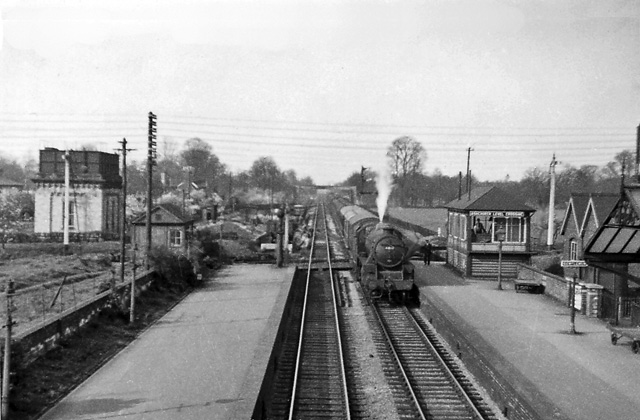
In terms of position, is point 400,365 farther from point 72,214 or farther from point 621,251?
point 72,214

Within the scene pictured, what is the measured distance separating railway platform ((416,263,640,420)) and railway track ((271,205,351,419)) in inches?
127

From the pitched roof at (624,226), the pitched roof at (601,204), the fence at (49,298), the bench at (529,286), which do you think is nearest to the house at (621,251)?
the pitched roof at (624,226)

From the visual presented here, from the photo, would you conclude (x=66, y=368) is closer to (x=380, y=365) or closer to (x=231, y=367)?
(x=231, y=367)

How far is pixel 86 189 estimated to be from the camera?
40.7 metres

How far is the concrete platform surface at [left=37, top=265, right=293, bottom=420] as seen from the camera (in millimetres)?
10633

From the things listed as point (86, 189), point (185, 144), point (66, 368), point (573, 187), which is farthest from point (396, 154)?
point (66, 368)

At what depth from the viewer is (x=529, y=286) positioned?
80.2 feet

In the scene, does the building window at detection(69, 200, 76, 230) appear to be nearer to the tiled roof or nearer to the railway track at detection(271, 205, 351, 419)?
the railway track at detection(271, 205, 351, 419)

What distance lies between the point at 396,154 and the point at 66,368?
53.6m

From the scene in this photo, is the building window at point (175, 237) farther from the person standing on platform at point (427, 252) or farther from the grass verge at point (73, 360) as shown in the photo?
the person standing on platform at point (427, 252)

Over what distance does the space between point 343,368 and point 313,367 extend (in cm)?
100

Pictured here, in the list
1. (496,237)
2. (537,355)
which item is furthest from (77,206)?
(537,355)

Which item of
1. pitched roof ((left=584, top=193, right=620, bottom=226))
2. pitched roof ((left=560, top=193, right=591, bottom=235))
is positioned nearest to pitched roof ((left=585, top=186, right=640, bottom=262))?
pitched roof ((left=584, top=193, right=620, bottom=226))

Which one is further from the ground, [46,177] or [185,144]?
[185,144]
